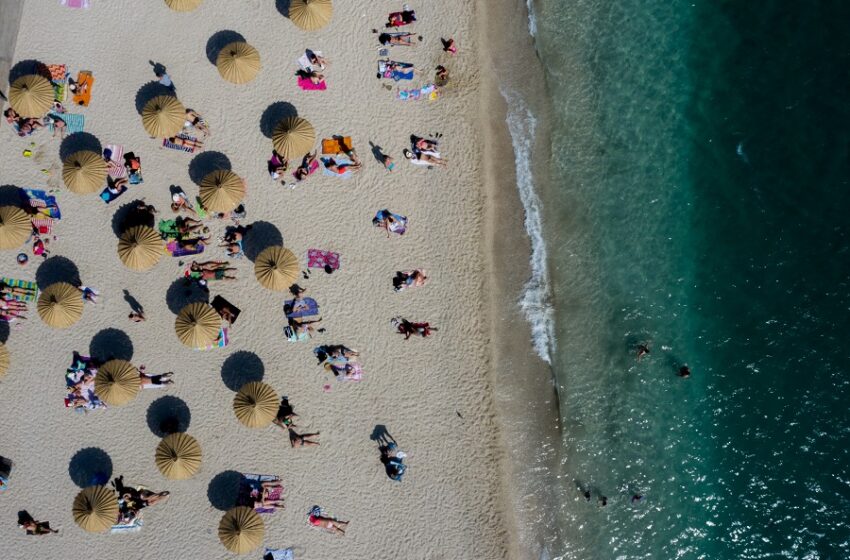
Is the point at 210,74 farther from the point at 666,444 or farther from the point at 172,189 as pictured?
the point at 666,444

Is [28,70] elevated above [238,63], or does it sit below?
above

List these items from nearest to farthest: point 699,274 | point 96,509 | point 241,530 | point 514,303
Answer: point 241,530 < point 96,509 < point 514,303 < point 699,274

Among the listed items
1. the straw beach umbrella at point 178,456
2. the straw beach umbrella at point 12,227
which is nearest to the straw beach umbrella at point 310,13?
the straw beach umbrella at point 12,227

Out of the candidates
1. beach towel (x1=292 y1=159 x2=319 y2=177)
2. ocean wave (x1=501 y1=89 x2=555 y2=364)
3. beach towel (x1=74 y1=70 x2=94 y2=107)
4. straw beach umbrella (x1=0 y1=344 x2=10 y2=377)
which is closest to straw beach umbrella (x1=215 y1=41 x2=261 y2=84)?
beach towel (x1=292 y1=159 x2=319 y2=177)

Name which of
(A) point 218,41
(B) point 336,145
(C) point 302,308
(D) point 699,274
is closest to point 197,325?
(C) point 302,308

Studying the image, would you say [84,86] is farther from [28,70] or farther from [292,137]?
[292,137]

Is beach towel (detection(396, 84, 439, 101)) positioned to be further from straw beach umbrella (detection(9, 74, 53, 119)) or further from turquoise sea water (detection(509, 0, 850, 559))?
straw beach umbrella (detection(9, 74, 53, 119))
